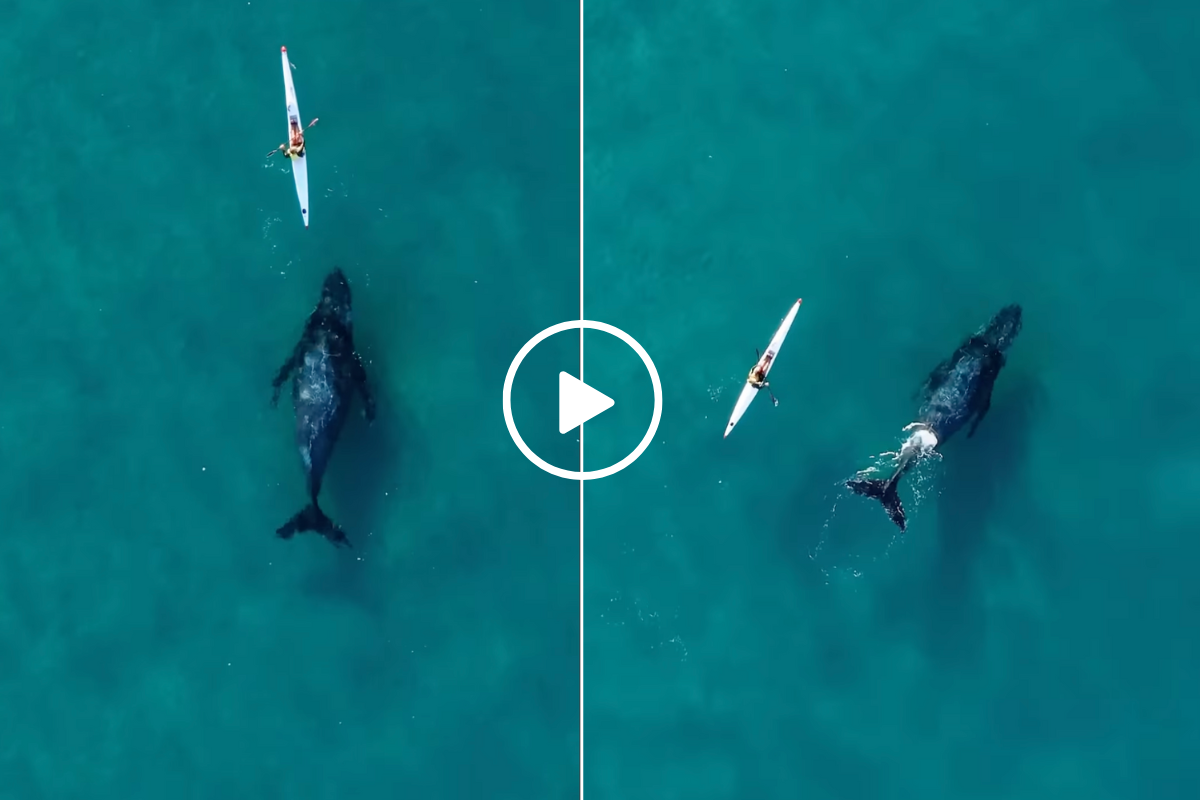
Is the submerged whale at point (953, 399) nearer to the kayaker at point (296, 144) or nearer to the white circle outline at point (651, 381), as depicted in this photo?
the white circle outline at point (651, 381)

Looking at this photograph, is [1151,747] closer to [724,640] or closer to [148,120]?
[724,640]

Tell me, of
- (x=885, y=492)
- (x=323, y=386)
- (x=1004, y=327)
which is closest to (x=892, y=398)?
(x=885, y=492)

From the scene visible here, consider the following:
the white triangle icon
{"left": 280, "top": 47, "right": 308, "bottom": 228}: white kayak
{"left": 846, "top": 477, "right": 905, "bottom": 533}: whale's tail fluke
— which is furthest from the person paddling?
{"left": 280, "top": 47, "right": 308, "bottom": 228}: white kayak

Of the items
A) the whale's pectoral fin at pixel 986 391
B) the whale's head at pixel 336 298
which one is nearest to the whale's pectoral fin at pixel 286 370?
the whale's head at pixel 336 298

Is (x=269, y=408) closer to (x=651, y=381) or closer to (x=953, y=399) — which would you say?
(x=651, y=381)

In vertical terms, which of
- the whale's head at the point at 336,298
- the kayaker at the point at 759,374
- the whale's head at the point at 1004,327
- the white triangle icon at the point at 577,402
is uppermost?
the whale's head at the point at 1004,327

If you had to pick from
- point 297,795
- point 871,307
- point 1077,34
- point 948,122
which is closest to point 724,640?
point 871,307
